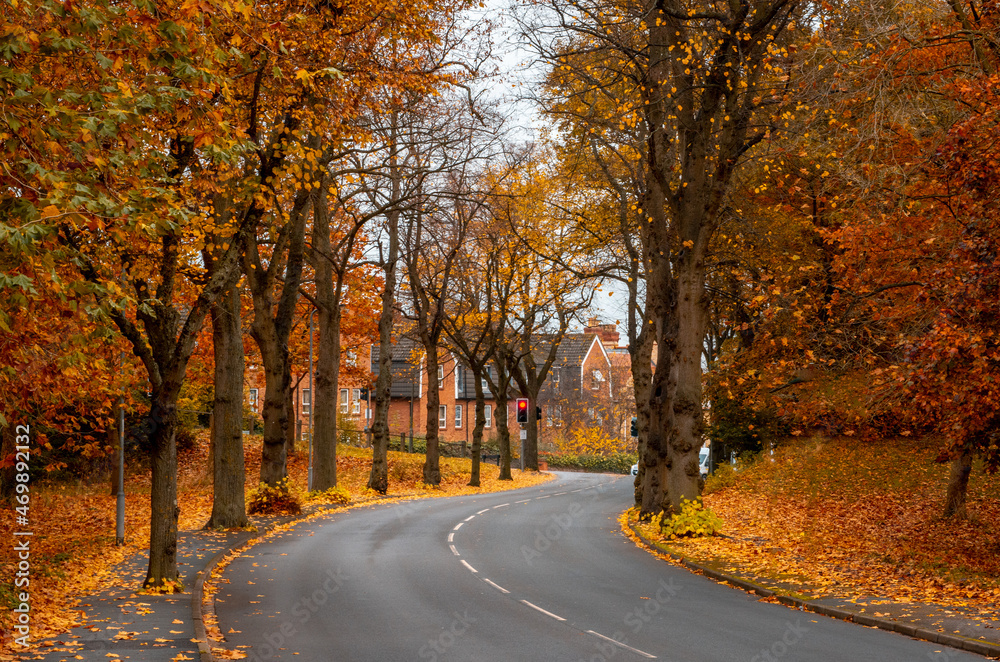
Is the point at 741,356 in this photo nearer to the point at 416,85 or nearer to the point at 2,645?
the point at 416,85

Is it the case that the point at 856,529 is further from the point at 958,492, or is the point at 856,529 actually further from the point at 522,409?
the point at 522,409

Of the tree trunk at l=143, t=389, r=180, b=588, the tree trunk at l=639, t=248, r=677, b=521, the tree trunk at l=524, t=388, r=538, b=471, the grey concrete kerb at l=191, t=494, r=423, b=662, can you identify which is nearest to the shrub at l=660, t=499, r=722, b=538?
the tree trunk at l=639, t=248, r=677, b=521

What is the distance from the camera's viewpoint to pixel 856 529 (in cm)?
2009

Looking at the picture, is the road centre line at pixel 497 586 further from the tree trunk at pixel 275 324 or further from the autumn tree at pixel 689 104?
the tree trunk at pixel 275 324

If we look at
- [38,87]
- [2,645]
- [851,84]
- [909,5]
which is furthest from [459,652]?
[909,5]

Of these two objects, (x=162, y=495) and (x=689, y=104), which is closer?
(x=162, y=495)

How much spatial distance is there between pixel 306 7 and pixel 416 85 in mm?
2429

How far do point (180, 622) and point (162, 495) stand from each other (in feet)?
8.12

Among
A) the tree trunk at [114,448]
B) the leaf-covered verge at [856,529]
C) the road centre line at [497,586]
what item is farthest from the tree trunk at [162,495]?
the tree trunk at [114,448]

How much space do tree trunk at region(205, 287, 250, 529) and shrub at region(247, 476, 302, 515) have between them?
13.8ft

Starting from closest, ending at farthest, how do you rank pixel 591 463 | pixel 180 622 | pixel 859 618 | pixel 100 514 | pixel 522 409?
pixel 180 622 → pixel 859 618 → pixel 100 514 → pixel 522 409 → pixel 591 463

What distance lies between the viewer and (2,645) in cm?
868

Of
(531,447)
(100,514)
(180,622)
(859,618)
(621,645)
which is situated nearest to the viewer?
(621,645)

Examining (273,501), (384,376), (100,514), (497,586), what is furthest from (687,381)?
(384,376)
